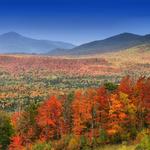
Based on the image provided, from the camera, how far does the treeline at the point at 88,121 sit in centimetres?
8619

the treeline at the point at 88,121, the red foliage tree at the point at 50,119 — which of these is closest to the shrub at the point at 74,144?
the treeline at the point at 88,121

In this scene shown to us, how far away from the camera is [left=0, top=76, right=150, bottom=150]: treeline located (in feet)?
283

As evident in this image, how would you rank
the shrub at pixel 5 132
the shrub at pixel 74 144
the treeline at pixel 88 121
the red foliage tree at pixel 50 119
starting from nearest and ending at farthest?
1. the shrub at pixel 74 144
2. the treeline at pixel 88 121
3. the red foliage tree at pixel 50 119
4. the shrub at pixel 5 132

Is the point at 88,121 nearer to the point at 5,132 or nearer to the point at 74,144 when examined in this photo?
the point at 74,144

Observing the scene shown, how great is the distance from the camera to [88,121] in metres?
91.6

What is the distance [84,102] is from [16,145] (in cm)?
1792

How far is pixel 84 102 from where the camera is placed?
89.5 meters

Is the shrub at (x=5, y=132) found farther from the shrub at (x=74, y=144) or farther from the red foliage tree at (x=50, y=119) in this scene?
the shrub at (x=74, y=144)

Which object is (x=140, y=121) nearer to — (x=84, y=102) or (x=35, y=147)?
(x=84, y=102)

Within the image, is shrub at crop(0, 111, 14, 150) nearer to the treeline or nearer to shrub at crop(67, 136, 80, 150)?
the treeline

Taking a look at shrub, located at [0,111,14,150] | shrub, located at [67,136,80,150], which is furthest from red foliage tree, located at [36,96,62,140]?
shrub, located at [67,136,80,150]

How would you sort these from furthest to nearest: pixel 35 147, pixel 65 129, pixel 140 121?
pixel 65 129
pixel 140 121
pixel 35 147

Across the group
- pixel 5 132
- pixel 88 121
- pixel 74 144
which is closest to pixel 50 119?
pixel 88 121

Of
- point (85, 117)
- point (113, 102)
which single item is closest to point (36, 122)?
point (85, 117)
